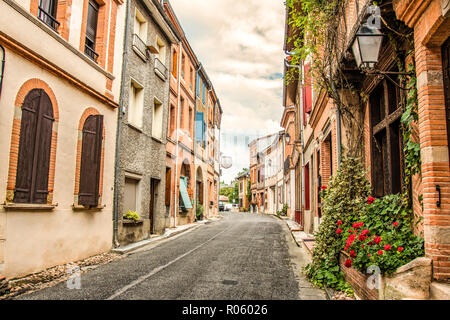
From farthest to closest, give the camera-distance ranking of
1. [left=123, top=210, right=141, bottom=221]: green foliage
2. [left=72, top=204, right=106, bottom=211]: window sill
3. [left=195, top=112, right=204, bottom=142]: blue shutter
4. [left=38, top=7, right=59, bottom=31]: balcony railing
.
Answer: [left=195, top=112, right=204, bottom=142]: blue shutter → [left=123, top=210, right=141, bottom=221]: green foliage → [left=72, top=204, right=106, bottom=211]: window sill → [left=38, top=7, right=59, bottom=31]: balcony railing

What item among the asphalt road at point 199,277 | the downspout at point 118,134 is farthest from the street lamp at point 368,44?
the downspout at point 118,134

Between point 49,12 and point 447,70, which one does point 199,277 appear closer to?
point 447,70

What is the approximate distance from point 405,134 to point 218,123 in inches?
1089

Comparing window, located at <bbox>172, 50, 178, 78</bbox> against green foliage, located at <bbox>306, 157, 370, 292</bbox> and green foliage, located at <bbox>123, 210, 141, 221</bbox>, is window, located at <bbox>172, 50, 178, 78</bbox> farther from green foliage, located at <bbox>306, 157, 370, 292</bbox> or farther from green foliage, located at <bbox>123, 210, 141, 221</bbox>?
green foliage, located at <bbox>306, 157, 370, 292</bbox>

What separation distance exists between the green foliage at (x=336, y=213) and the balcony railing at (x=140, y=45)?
7882 mm

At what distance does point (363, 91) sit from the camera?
680 centimetres

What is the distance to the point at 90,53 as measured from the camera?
31.2 ft

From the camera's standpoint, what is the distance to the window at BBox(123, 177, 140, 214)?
1125cm

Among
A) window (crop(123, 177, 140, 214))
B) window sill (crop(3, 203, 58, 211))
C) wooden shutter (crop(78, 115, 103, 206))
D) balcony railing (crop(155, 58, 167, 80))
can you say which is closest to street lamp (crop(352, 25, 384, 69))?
window sill (crop(3, 203, 58, 211))

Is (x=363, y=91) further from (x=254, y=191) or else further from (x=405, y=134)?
(x=254, y=191)

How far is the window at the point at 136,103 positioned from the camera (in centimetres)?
1191

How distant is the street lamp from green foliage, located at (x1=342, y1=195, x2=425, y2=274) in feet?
6.39

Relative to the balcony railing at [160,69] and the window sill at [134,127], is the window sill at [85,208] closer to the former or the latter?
the window sill at [134,127]

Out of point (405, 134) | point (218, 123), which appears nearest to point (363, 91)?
point (405, 134)
